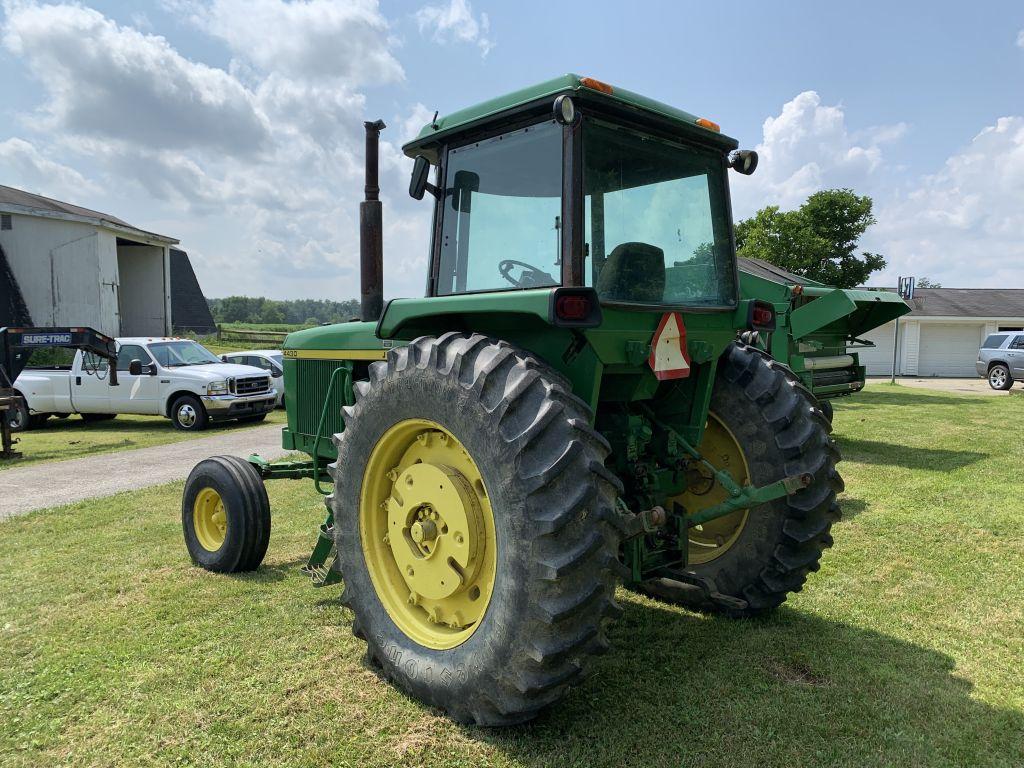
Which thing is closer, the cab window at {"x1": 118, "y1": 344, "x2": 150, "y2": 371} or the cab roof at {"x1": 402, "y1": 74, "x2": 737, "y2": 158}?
the cab roof at {"x1": 402, "y1": 74, "x2": 737, "y2": 158}

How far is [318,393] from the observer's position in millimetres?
4859

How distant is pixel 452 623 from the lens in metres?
2.99

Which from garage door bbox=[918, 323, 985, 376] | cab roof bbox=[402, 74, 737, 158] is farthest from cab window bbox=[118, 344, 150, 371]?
garage door bbox=[918, 323, 985, 376]

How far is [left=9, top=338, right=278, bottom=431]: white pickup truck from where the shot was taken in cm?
1303

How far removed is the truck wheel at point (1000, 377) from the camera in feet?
69.4

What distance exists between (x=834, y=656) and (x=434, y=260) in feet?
8.87

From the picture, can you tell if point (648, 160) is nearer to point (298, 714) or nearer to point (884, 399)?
point (298, 714)

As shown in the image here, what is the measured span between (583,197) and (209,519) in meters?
3.52

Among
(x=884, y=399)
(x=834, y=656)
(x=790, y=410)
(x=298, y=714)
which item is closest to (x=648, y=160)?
(x=790, y=410)

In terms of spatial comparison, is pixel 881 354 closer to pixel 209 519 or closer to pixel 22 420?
pixel 22 420

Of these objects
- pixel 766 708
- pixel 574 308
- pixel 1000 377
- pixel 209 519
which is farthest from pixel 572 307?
pixel 1000 377

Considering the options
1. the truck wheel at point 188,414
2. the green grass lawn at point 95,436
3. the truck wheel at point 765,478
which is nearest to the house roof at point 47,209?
the green grass lawn at point 95,436

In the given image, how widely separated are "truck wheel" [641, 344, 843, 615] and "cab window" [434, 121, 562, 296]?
1.40 meters

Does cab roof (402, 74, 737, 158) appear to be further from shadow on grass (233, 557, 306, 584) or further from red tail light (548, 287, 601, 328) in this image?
shadow on grass (233, 557, 306, 584)
